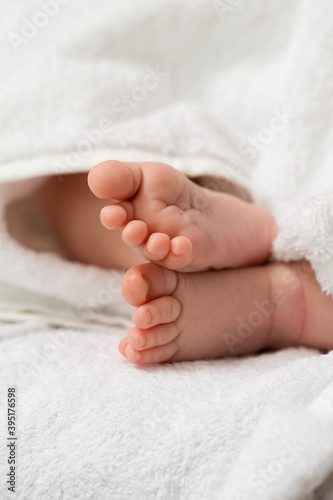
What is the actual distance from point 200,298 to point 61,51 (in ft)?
1.94

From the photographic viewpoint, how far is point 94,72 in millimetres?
985

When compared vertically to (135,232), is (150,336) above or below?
below

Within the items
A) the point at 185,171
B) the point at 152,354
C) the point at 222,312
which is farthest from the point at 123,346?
the point at 185,171

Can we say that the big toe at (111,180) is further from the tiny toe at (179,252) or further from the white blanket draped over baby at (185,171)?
the white blanket draped over baby at (185,171)

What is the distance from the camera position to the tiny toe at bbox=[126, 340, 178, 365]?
69cm

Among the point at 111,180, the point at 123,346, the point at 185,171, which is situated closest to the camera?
the point at 111,180

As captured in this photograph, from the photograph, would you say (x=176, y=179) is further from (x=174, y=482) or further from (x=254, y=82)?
(x=254, y=82)

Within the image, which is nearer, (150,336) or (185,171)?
(150,336)

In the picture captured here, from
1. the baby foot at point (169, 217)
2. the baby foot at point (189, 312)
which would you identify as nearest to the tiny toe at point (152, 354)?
the baby foot at point (189, 312)

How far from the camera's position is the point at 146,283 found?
663mm

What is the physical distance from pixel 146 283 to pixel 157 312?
0.13 feet

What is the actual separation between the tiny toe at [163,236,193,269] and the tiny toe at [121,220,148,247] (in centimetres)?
4

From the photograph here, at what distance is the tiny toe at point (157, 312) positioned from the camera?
661mm

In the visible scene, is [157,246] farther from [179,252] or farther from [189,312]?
[189,312]
